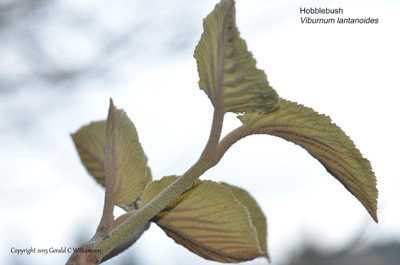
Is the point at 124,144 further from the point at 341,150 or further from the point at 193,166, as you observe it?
the point at 341,150

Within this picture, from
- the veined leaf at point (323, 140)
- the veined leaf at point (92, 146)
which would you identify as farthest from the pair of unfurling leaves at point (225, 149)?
the veined leaf at point (92, 146)

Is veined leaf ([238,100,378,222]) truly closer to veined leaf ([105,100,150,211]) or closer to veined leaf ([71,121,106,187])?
veined leaf ([105,100,150,211])

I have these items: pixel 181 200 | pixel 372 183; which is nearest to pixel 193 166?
pixel 181 200

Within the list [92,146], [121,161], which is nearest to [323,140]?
[121,161]

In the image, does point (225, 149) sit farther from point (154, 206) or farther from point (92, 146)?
point (92, 146)

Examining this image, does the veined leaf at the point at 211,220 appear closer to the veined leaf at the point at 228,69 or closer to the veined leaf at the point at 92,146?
the veined leaf at the point at 228,69

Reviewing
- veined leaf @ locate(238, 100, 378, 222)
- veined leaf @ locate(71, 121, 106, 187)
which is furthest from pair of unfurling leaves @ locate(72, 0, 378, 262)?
veined leaf @ locate(71, 121, 106, 187)

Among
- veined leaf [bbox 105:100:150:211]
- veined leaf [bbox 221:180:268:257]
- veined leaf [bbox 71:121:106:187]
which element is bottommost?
veined leaf [bbox 221:180:268:257]
